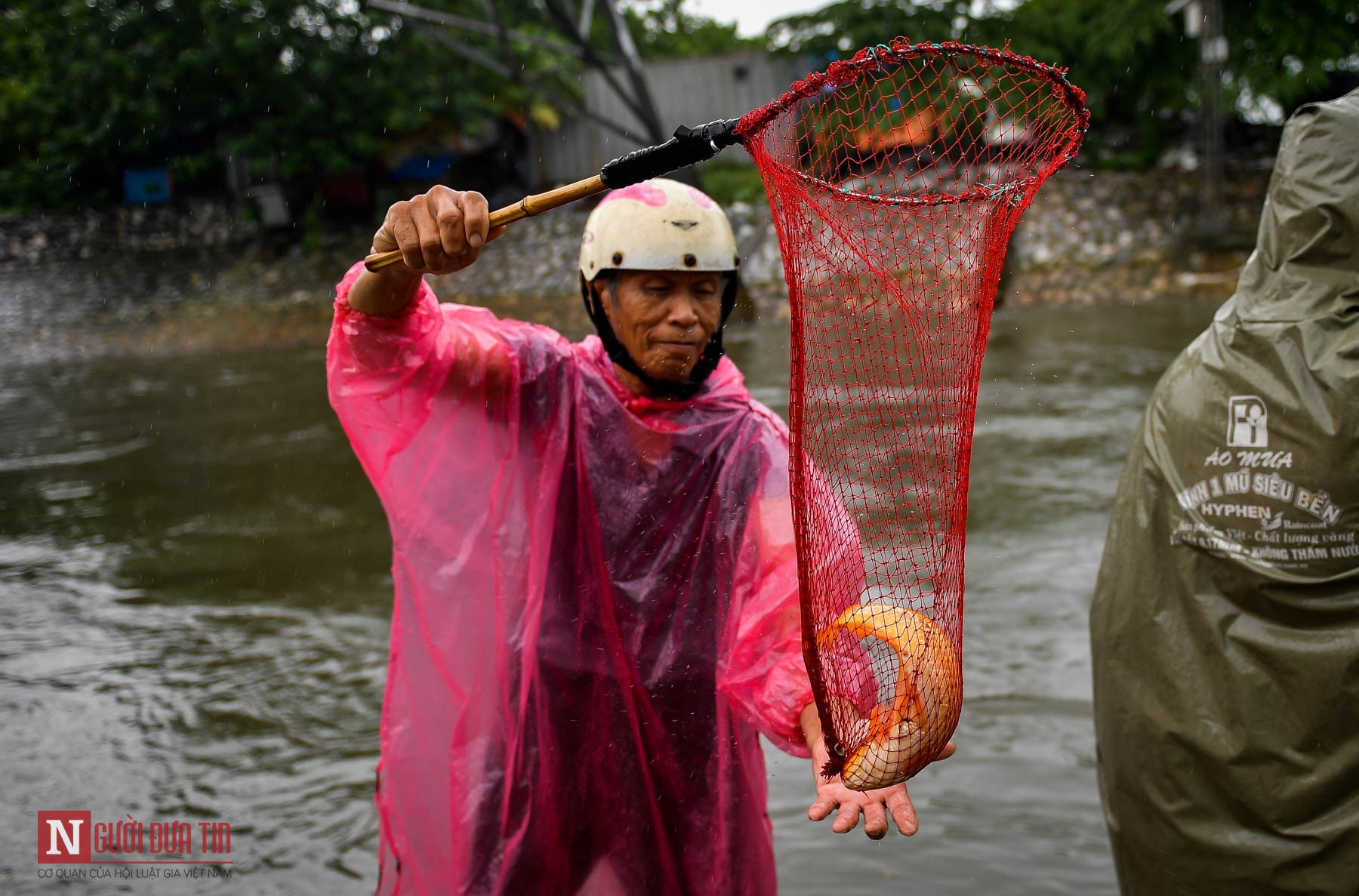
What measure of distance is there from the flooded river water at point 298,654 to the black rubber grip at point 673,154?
2517mm

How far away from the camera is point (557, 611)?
93.4 inches

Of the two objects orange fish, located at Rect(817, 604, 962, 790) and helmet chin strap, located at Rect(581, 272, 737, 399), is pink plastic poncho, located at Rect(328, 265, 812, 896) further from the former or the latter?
orange fish, located at Rect(817, 604, 962, 790)

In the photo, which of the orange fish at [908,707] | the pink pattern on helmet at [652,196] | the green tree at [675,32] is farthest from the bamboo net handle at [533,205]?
the green tree at [675,32]

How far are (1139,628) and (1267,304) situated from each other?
80 cm

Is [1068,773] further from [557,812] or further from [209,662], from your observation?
[209,662]

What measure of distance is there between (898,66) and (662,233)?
2.14ft

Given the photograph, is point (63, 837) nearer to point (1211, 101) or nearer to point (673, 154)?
point (673, 154)

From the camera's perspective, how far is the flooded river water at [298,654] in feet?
12.3

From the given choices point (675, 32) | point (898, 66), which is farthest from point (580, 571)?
point (675, 32)

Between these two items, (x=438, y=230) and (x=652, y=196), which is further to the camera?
(x=652, y=196)

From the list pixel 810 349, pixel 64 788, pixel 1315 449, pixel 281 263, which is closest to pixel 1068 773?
pixel 1315 449

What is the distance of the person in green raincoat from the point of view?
241 centimetres

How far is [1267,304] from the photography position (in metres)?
2.56
